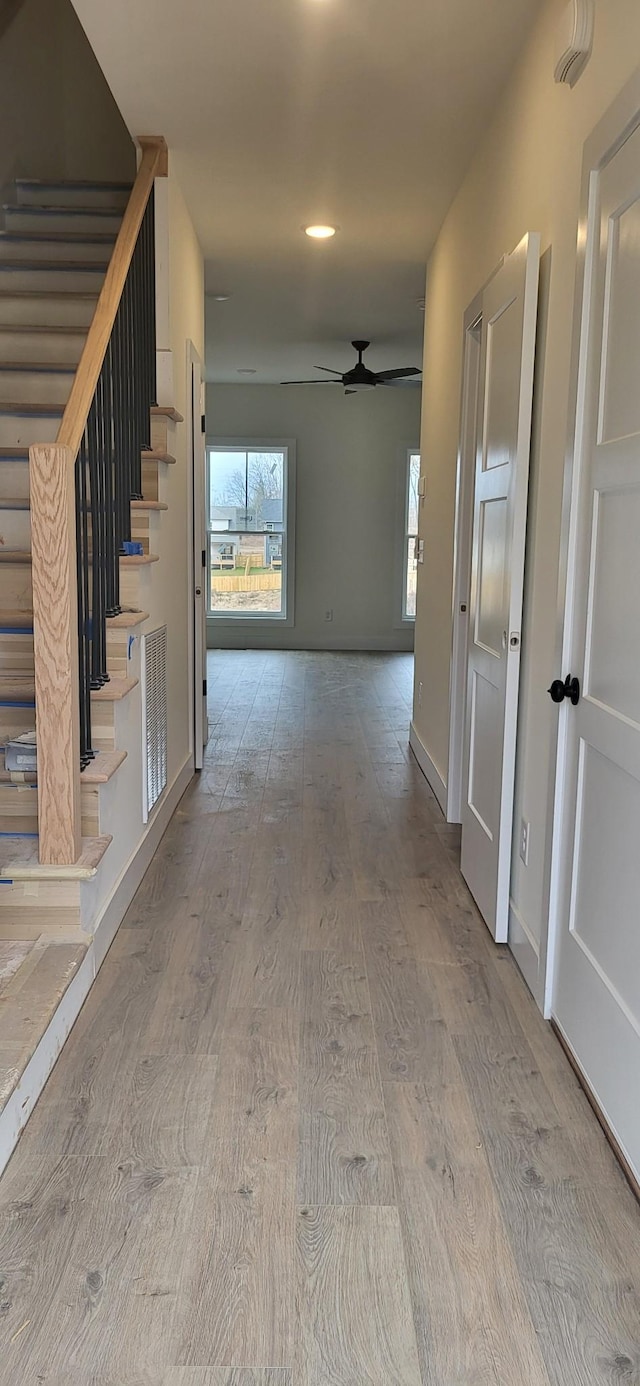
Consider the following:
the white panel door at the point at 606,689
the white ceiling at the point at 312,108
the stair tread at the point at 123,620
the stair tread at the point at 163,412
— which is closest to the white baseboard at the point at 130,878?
the stair tread at the point at 123,620

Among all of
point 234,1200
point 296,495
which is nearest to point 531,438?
point 234,1200

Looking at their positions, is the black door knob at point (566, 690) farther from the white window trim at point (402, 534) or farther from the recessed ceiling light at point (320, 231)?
the white window trim at point (402, 534)

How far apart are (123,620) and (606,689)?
1.51m

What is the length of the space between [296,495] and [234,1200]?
8.99 metres

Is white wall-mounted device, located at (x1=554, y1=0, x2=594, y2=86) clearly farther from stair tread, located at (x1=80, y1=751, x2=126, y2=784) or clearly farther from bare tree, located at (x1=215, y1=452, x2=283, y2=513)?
bare tree, located at (x1=215, y1=452, x2=283, y2=513)

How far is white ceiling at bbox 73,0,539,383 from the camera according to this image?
2.80 m

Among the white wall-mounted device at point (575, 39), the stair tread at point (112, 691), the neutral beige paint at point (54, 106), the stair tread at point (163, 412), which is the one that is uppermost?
the neutral beige paint at point (54, 106)

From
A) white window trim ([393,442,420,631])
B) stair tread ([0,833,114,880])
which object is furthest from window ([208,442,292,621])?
stair tread ([0,833,114,880])

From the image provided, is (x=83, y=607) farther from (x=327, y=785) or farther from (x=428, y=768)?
(x=428, y=768)

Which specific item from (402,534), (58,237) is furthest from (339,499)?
(58,237)

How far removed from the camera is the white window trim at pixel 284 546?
1017cm

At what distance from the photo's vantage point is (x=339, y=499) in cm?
1023

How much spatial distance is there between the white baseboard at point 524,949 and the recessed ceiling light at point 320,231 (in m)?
3.41

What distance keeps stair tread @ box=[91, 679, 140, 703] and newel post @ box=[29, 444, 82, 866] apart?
0.87ft
